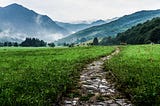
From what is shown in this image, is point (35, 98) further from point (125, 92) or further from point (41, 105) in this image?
point (125, 92)

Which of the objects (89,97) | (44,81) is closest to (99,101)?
(89,97)

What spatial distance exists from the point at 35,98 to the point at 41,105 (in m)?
1.04

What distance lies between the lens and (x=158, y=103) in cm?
1484

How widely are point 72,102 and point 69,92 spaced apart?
2.53 meters

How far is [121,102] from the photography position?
647 inches

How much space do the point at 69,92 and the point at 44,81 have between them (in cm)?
233

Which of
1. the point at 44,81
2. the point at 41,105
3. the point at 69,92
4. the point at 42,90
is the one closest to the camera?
the point at 41,105

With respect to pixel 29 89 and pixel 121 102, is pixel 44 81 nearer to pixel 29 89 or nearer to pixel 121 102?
pixel 29 89

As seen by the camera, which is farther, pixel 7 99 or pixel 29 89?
pixel 29 89

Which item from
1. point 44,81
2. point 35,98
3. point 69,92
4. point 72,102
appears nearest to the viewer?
point 35,98

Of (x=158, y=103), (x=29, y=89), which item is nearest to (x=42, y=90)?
(x=29, y=89)

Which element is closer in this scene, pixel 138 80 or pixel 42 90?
pixel 42 90

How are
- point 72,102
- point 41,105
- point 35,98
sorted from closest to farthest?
point 41,105, point 35,98, point 72,102

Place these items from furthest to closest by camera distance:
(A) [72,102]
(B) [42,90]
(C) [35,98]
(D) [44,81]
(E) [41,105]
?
(D) [44,81]
(B) [42,90]
(A) [72,102]
(C) [35,98]
(E) [41,105]
